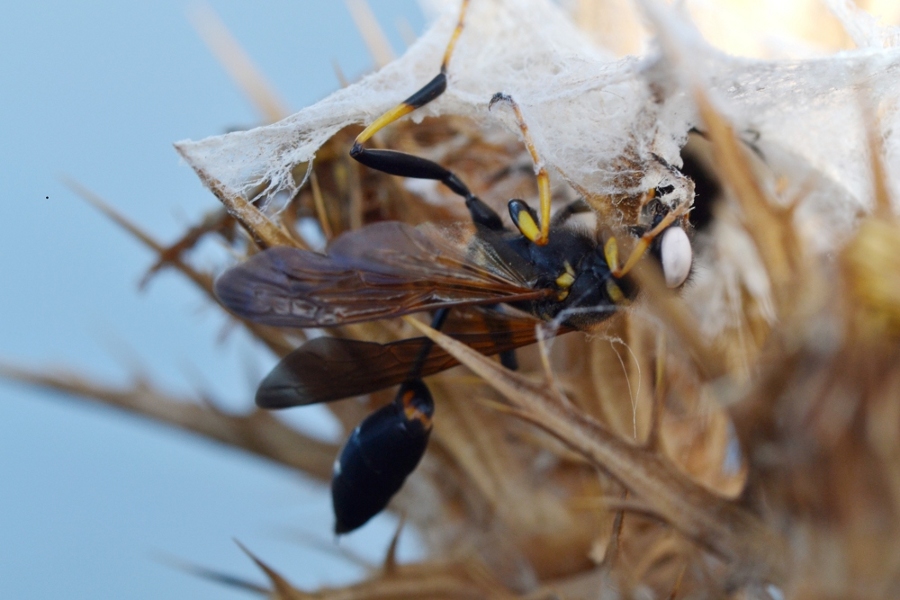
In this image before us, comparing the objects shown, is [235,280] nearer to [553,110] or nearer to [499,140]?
[553,110]

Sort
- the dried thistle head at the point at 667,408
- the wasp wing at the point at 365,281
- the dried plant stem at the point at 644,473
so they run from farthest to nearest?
the wasp wing at the point at 365,281, the dried plant stem at the point at 644,473, the dried thistle head at the point at 667,408

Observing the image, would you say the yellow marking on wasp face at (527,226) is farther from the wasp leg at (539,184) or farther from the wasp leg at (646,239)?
the wasp leg at (646,239)

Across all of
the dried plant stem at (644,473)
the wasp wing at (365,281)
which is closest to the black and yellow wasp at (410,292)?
the wasp wing at (365,281)

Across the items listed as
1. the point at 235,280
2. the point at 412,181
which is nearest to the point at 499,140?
the point at 412,181

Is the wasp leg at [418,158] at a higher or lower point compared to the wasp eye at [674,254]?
higher

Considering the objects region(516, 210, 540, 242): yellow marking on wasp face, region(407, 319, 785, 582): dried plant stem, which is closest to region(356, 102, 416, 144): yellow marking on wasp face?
region(516, 210, 540, 242): yellow marking on wasp face

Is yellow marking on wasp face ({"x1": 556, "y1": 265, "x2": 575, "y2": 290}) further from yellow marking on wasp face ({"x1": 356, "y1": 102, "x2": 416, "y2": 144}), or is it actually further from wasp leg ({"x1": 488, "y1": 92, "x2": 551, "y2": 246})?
yellow marking on wasp face ({"x1": 356, "y1": 102, "x2": 416, "y2": 144})

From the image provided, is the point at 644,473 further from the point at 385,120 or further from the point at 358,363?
the point at 385,120

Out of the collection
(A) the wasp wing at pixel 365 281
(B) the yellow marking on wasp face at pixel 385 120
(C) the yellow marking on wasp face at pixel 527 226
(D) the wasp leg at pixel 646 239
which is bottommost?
(D) the wasp leg at pixel 646 239
